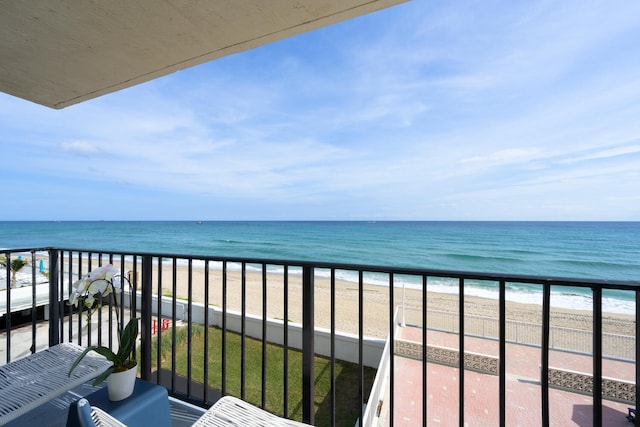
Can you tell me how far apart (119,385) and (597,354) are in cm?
181

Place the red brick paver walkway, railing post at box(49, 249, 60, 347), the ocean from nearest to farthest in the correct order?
railing post at box(49, 249, 60, 347), the red brick paver walkway, the ocean

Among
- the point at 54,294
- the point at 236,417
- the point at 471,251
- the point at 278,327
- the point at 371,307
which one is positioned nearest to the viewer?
the point at 236,417

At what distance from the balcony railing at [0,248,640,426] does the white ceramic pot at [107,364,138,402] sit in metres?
0.37

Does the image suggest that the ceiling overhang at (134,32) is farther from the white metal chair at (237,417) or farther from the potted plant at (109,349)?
the white metal chair at (237,417)

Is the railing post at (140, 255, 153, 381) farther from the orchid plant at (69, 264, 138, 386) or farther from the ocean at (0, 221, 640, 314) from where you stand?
the ocean at (0, 221, 640, 314)

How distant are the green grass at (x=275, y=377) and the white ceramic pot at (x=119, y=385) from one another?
3.55 meters

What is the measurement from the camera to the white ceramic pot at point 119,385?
1181 millimetres

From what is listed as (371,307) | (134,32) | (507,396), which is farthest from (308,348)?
(371,307)

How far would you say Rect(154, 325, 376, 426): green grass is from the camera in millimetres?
4898

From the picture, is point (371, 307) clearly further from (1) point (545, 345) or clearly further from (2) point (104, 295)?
(2) point (104, 295)

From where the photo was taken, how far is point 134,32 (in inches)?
50.6

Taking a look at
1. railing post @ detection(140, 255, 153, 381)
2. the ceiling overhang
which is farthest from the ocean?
the ceiling overhang

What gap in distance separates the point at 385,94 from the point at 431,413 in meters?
10.2

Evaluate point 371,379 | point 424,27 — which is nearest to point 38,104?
point 424,27
